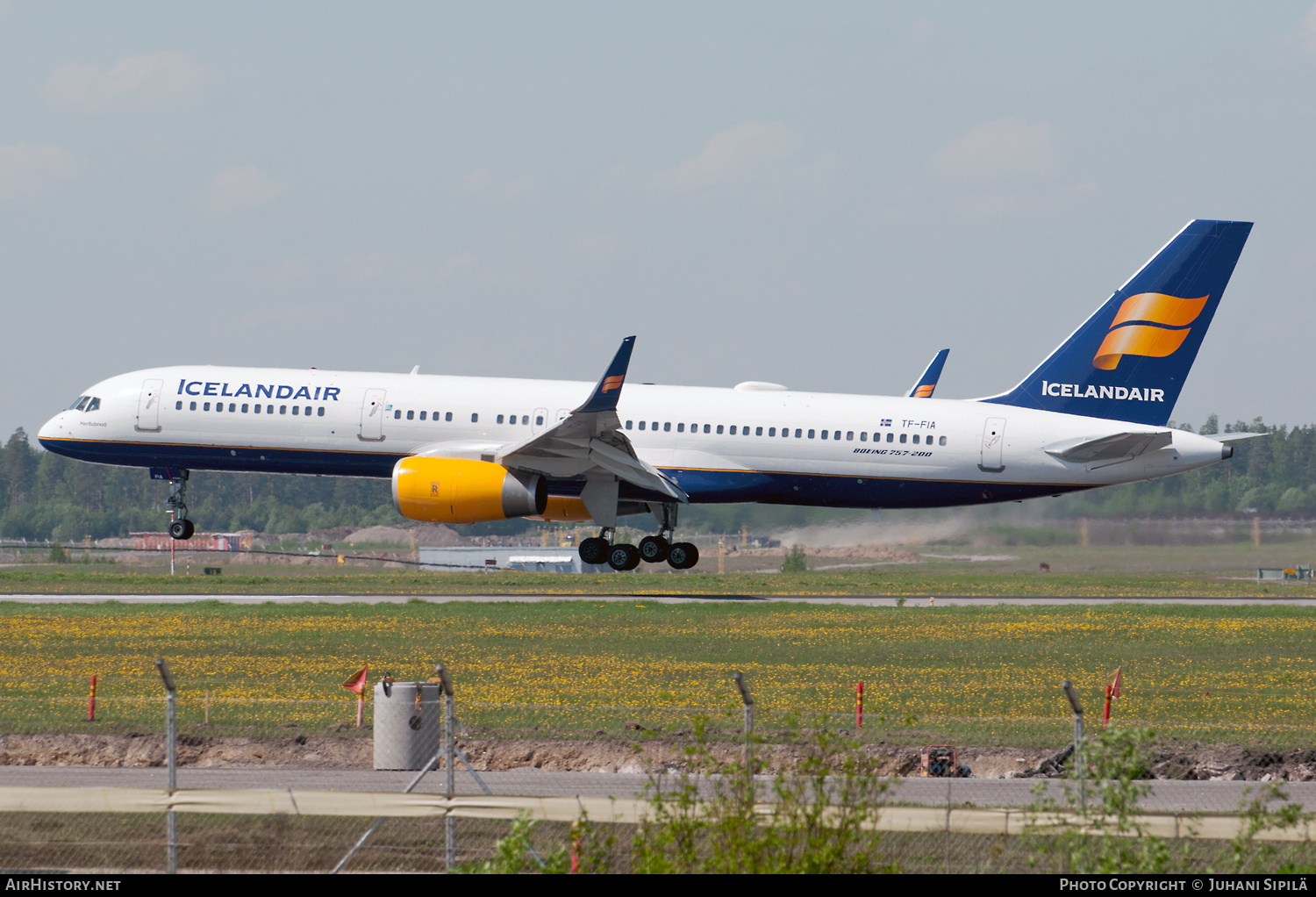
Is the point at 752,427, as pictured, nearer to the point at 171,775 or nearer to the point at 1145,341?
the point at 1145,341

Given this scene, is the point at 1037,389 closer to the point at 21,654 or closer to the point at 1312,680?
the point at 1312,680

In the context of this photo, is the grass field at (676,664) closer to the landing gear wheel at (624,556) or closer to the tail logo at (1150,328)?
the landing gear wheel at (624,556)

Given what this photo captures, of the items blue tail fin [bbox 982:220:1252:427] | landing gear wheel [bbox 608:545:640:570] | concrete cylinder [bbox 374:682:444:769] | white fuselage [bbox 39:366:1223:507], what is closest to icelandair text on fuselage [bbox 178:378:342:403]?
white fuselage [bbox 39:366:1223:507]

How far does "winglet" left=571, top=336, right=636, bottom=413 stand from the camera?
3762cm

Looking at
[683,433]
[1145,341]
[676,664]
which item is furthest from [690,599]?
[676,664]

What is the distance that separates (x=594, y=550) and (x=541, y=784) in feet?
85.5

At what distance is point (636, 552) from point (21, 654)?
60.1 feet

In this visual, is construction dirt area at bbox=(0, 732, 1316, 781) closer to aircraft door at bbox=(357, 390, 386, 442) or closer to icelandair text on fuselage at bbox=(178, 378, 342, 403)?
aircraft door at bbox=(357, 390, 386, 442)

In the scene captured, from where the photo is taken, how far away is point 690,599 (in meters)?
46.5

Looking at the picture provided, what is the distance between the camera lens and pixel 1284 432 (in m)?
103

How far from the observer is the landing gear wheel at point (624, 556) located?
43.8 meters

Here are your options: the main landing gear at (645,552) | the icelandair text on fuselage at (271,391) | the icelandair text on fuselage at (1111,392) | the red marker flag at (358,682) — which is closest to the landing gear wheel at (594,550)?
the main landing gear at (645,552)
